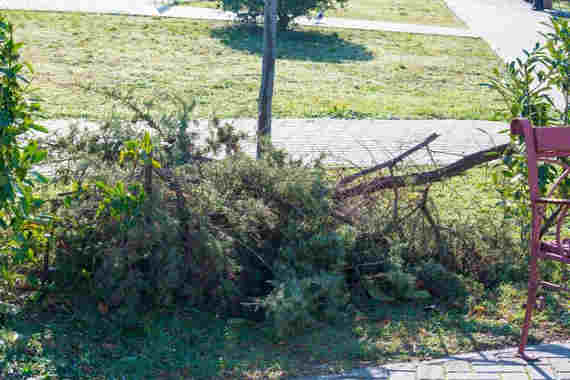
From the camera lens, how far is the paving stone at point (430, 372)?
3438 mm

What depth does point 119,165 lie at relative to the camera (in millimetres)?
4055

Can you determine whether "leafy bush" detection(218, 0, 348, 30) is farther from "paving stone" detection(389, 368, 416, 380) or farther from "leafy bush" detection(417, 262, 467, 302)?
"paving stone" detection(389, 368, 416, 380)

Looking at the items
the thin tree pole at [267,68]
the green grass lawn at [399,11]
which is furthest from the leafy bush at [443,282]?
the green grass lawn at [399,11]

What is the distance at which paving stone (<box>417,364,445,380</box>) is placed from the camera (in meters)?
3.44

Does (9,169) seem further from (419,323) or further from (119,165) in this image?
(419,323)

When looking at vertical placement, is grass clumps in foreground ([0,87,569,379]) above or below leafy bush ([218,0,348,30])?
below

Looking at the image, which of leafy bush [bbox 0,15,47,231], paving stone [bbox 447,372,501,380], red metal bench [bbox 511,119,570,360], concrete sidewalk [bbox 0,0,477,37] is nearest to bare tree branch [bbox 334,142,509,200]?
red metal bench [bbox 511,119,570,360]

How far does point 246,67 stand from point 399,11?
1177 centimetres

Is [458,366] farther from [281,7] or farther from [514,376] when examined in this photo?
[281,7]

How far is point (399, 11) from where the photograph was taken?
22438 mm

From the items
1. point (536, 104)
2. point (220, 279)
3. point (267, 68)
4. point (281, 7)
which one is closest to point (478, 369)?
point (220, 279)

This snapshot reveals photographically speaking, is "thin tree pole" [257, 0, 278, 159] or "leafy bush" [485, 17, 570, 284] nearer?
"leafy bush" [485, 17, 570, 284]

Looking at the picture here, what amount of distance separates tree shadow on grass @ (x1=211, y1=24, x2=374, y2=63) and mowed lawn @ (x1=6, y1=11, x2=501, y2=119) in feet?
0.08

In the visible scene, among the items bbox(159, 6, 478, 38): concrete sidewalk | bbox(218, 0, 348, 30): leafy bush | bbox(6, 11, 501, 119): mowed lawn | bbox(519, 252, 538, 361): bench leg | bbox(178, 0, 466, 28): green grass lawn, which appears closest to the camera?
bbox(519, 252, 538, 361): bench leg
